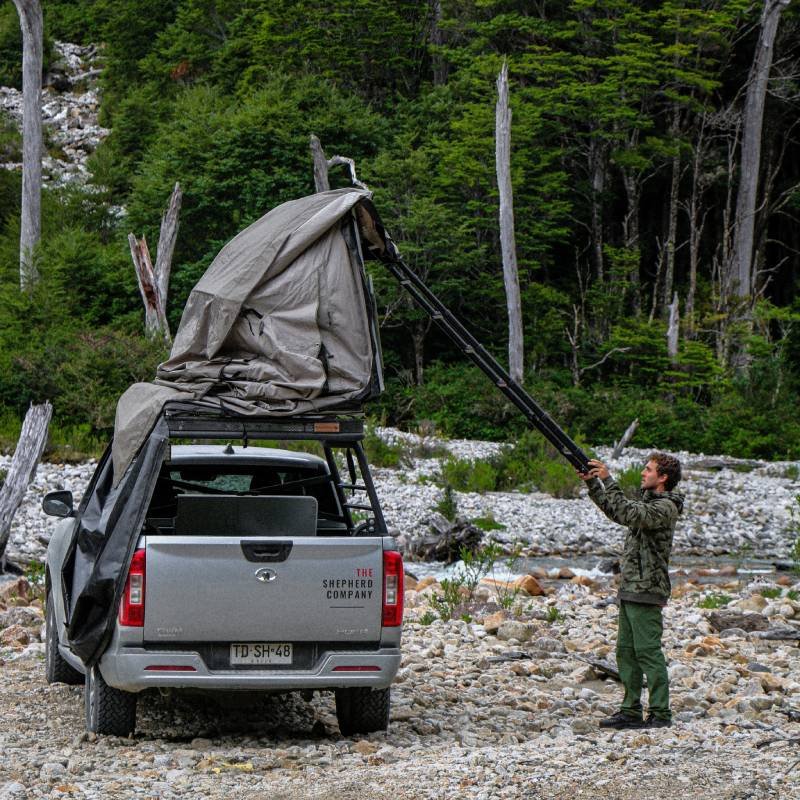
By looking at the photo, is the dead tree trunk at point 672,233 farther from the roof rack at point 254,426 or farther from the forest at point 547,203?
the roof rack at point 254,426

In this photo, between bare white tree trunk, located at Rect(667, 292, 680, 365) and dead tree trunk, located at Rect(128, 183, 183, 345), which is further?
bare white tree trunk, located at Rect(667, 292, 680, 365)

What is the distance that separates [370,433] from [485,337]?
1184 cm

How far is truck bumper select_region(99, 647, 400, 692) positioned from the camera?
6188mm

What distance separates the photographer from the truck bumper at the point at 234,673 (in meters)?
6.19

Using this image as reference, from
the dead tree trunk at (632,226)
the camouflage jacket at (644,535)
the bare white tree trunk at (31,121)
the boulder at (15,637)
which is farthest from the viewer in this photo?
the dead tree trunk at (632,226)

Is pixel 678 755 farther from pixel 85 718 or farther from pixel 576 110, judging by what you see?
pixel 576 110

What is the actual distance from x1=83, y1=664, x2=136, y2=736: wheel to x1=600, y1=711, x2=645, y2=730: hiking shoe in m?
2.70

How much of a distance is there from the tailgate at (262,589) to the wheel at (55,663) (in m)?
2.15

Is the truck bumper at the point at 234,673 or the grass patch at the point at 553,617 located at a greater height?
the truck bumper at the point at 234,673

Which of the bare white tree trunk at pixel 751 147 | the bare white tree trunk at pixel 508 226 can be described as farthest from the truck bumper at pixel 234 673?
the bare white tree trunk at pixel 751 147

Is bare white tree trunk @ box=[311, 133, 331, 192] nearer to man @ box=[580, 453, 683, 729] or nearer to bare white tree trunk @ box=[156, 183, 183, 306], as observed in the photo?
bare white tree trunk @ box=[156, 183, 183, 306]

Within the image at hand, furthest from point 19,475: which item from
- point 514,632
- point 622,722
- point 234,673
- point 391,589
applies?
point 622,722

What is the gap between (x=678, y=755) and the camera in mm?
6199

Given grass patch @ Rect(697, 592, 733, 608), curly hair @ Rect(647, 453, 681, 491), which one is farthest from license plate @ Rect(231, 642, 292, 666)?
grass patch @ Rect(697, 592, 733, 608)
